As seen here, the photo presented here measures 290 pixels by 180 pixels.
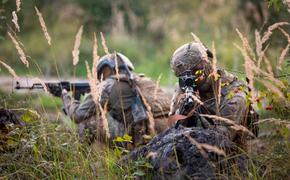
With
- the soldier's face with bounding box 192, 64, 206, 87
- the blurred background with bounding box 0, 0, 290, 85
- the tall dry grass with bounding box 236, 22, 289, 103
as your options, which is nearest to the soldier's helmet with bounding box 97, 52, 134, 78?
the soldier's face with bounding box 192, 64, 206, 87

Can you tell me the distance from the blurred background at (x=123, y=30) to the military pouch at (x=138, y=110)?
345 inches

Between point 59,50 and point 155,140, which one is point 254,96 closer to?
point 155,140

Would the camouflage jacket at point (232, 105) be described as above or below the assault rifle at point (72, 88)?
below

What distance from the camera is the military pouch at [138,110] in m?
6.99

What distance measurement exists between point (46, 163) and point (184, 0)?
17862 millimetres

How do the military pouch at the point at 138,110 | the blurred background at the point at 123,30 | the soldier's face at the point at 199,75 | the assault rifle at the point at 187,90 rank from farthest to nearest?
the blurred background at the point at 123,30, the military pouch at the point at 138,110, the soldier's face at the point at 199,75, the assault rifle at the point at 187,90

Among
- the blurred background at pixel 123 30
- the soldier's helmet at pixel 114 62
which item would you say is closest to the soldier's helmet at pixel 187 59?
the soldier's helmet at pixel 114 62

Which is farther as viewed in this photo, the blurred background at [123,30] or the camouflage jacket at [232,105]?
the blurred background at [123,30]

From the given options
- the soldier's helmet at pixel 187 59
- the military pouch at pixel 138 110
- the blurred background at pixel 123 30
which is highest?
the blurred background at pixel 123 30

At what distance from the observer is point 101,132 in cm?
714

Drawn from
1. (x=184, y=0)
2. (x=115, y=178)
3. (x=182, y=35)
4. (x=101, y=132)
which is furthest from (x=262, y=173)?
(x=184, y=0)

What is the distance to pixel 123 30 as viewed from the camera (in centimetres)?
2020

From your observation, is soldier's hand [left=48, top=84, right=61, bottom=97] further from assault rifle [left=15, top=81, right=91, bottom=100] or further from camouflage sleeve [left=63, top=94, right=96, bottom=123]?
camouflage sleeve [left=63, top=94, right=96, bottom=123]

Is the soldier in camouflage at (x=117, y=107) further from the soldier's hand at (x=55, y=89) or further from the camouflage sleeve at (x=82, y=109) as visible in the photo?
the soldier's hand at (x=55, y=89)
